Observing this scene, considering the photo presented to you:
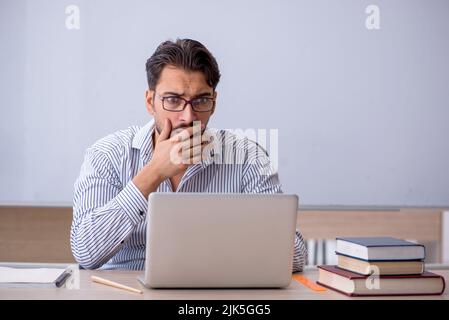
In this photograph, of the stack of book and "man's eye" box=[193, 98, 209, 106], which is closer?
the stack of book

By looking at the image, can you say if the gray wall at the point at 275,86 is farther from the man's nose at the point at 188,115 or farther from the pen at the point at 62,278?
the pen at the point at 62,278

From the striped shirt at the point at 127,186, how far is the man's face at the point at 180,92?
110mm

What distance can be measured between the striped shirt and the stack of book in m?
0.36

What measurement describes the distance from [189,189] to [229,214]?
755mm

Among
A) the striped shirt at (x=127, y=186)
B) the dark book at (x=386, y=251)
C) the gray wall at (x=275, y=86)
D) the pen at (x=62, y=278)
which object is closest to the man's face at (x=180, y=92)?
the striped shirt at (x=127, y=186)

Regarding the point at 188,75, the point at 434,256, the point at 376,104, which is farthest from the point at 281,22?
the point at 434,256

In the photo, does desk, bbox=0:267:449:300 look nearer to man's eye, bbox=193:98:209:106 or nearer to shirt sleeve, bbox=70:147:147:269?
shirt sleeve, bbox=70:147:147:269

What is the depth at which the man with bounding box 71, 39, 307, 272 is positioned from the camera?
196 cm

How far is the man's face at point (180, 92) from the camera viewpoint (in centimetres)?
216

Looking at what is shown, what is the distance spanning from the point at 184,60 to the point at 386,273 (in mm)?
958

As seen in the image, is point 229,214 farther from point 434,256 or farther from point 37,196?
point 434,256

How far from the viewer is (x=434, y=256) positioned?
11.8ft

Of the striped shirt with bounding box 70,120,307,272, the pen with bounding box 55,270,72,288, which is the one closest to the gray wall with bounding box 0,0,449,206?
the striped shirt with bounding box 70,120,307,272

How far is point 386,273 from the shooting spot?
5.30 feet
